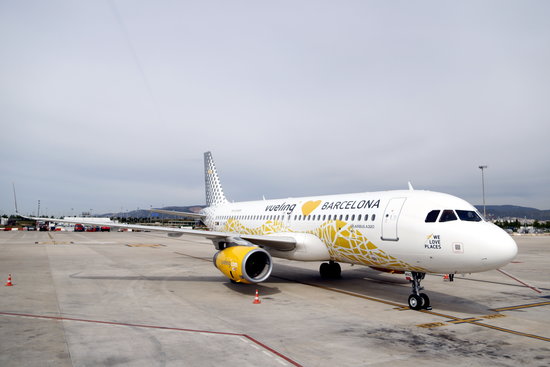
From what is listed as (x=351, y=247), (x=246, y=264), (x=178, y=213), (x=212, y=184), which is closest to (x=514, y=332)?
(x=351, y=247)

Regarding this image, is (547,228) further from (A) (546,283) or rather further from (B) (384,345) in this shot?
(B) (384,345)

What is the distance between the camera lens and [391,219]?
13.5m

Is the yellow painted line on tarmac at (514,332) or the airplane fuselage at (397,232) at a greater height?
the airplane fuselage at (397,232)

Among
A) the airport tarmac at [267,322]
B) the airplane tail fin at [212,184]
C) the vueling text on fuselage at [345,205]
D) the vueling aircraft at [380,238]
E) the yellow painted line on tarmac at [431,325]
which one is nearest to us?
the airport tarmac at [267,322]

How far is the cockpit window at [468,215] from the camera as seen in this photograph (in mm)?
11938

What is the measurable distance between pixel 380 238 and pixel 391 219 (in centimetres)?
80

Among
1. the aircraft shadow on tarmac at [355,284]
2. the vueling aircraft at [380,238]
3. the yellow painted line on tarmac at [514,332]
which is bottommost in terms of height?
the aircraft shadow on tarmac at [355,284]

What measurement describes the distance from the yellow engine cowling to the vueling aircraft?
1.5 inches

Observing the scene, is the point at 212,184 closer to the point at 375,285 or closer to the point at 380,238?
the point at 375,285

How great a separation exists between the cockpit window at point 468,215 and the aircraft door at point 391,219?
79.3 inches

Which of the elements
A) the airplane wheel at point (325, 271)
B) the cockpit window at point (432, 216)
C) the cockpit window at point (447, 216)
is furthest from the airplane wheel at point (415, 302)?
the airplane wheel at point (325, 271)

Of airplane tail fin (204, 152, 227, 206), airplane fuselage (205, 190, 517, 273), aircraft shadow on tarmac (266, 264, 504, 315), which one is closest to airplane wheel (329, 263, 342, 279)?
aircraft shadow on tarmac (266, 264, 504, 315)

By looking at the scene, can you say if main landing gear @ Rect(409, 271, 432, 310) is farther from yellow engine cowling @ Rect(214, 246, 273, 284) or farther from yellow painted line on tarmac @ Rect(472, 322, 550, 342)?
yellow engine cowling @ Rect(214, 246, 273, 284)

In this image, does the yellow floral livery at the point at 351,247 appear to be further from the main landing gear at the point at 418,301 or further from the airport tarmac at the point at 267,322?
the airport tarmac at the point at 267,322
